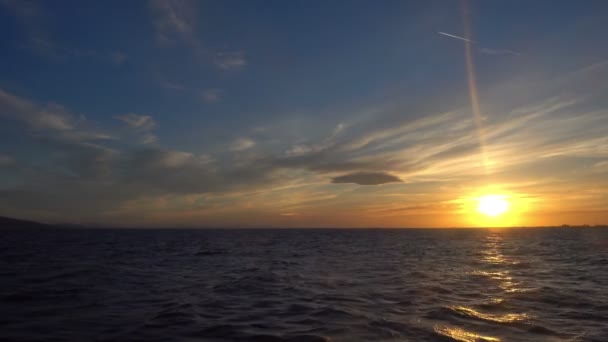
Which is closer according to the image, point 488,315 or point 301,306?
point 488,315

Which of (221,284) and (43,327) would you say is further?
(221,284)

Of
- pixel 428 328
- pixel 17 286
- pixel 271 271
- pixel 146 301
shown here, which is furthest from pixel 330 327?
pixel 17 286

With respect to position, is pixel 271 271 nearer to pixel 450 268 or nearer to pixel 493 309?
pixel 450 268

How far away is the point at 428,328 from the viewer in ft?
38.7

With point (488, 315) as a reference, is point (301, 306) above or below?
below

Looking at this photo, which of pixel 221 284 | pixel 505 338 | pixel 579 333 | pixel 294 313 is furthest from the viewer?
pixel 221 284

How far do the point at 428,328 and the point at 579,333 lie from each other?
15.3ft

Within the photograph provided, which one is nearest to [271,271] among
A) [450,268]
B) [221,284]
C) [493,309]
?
[221,284]

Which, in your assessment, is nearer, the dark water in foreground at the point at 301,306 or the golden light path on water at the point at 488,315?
the golden light path on water at the point at 488,315

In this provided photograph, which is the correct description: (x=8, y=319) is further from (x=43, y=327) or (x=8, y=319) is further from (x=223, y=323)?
(x=223, y=323)

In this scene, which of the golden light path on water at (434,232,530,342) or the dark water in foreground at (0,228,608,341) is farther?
the dark water in foreground at (0,228,608,341)

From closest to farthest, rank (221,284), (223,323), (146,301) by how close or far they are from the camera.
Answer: (223,323) < (146,301) < (221,284)

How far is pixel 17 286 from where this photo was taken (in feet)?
62.2

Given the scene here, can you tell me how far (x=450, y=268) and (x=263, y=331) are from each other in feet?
70.6
